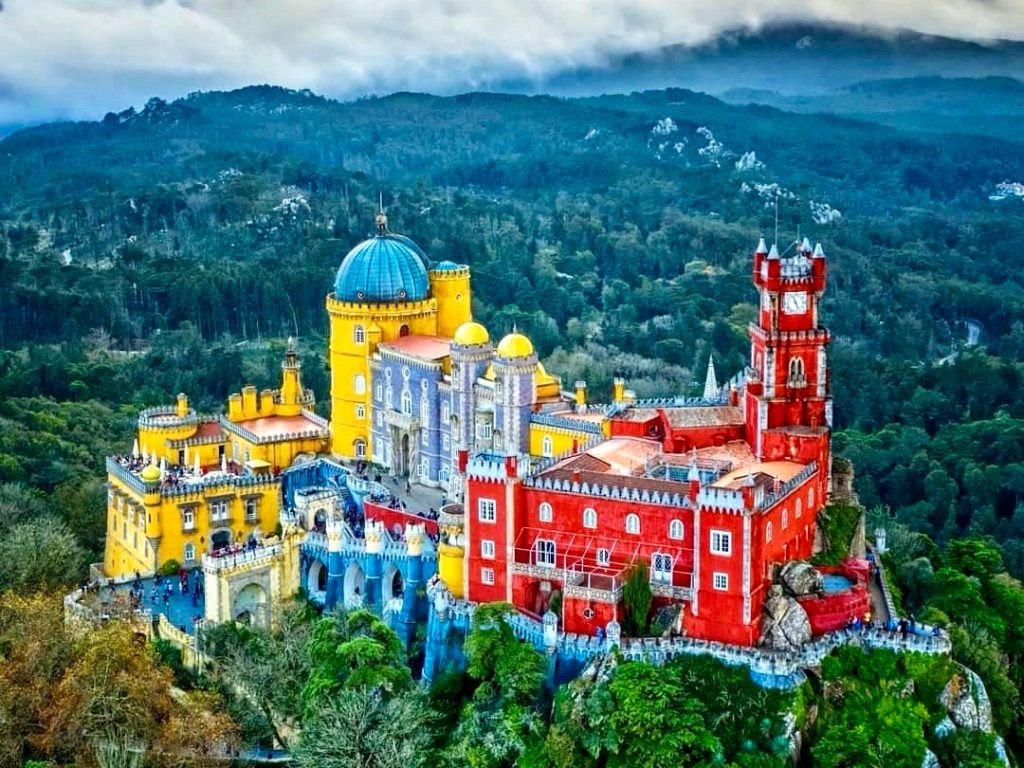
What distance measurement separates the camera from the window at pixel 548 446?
208ft

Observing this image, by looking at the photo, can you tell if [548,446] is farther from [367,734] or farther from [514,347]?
[367,734]

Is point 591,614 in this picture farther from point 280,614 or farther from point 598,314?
point 598,314

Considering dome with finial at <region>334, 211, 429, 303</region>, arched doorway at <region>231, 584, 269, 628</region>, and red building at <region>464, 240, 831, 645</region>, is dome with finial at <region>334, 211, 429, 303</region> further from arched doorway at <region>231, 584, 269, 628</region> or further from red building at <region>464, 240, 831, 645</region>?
red building at <region>464, 240, 831, 645</region>

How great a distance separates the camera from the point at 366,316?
7156 cm

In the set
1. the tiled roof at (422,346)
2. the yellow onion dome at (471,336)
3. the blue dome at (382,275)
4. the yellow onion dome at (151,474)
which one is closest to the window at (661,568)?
the yellow onion dome at (471,336)

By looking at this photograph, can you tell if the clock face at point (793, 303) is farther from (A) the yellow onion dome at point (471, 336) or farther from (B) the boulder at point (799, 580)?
(A) the yellow onion dome at point (471, 336)

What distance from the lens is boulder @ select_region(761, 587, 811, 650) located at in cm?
4822

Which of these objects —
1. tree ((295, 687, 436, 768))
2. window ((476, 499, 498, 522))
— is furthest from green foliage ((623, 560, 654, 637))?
tree ((295, 687, 436, 768))

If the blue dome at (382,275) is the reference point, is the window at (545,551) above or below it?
below

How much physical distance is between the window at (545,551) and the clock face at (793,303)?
43.9ft

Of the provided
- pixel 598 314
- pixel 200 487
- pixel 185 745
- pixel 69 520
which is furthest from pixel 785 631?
pixel 598 314

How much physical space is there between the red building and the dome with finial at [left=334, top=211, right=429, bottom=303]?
1747 cm

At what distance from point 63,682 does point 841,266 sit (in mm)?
120175

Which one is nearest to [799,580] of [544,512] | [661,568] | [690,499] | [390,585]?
[661,568]
